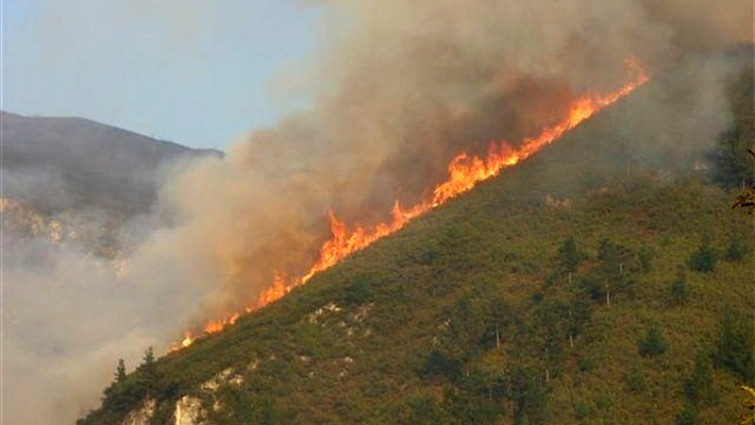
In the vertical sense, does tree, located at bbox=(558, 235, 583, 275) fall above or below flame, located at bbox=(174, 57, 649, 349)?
below

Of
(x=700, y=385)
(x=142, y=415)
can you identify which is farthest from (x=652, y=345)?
(x=142, y=415)

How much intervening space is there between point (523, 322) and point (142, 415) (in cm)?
2698

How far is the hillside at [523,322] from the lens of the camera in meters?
65.4

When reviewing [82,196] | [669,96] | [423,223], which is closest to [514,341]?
[423,223]

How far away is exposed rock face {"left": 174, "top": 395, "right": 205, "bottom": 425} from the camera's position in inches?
2795

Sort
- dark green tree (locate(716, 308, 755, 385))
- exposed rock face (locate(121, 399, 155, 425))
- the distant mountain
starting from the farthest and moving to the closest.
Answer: the distant mountain < exposed rock face (locate(121, 399, 155, 425)) < dark green tree (locate(716, 308, 755, 385))

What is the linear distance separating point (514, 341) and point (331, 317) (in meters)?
15.5

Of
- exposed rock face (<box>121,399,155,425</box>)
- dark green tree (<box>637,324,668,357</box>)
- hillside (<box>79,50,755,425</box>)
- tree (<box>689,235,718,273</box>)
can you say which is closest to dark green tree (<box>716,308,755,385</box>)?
hillside (<box>79,50,755,425</box>)

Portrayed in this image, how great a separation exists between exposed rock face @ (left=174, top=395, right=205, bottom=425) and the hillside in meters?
0.10

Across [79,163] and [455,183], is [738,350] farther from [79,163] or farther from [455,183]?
[79,163]

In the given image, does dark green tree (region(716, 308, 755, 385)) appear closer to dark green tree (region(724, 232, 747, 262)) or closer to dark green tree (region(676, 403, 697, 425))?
dark green tree (region(676, 403, 697, 425))

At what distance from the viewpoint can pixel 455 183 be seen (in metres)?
106

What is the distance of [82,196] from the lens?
471 feet

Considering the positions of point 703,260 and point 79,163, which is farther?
point 79,163
